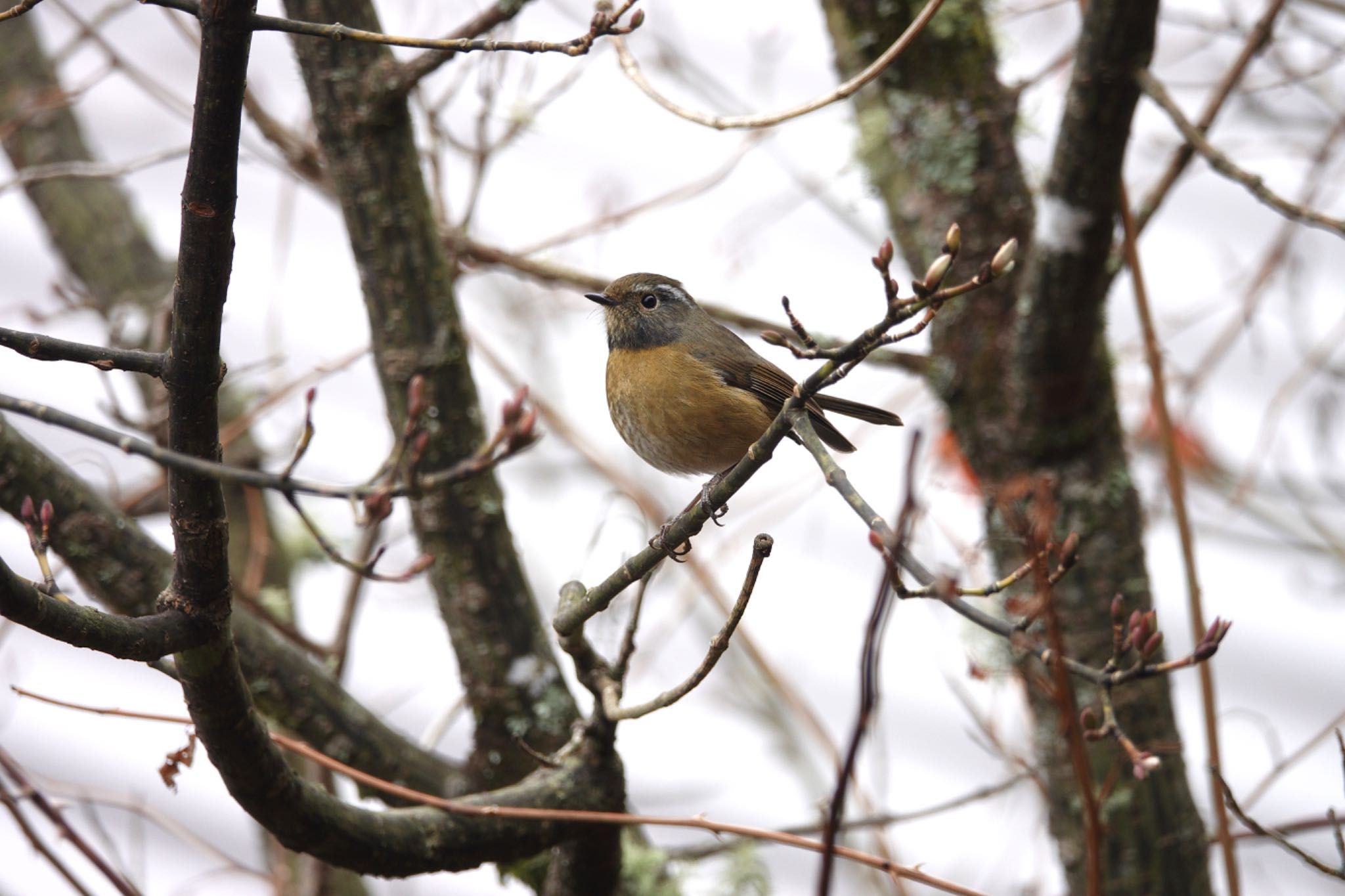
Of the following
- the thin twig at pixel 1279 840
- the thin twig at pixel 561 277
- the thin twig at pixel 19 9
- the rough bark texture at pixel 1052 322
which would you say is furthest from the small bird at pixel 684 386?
the thin twig at pixel 19 9

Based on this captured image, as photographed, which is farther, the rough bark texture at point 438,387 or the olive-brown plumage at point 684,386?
the olive-brown plumage at point 684,386

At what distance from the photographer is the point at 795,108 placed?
227cm

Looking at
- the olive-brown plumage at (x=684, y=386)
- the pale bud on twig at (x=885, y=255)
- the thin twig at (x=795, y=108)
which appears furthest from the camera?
the olive-brown plumage at (x=684, y=386)

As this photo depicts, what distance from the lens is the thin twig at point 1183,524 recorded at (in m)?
2.59

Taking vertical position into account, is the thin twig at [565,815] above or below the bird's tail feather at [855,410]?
below

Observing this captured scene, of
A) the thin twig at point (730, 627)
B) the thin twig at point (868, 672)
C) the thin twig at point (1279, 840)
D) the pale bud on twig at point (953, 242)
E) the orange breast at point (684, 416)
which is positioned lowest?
the thin twig at point (868, 672)

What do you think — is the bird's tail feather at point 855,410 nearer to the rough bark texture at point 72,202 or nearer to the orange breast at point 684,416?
the orange breast at point 684,416

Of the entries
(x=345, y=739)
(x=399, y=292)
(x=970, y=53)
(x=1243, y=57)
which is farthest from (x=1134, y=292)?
(x=345, y=739)

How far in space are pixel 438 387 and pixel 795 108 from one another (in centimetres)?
122

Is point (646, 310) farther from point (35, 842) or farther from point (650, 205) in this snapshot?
point (35, 842)

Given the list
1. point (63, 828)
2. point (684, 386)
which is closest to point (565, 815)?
point (63, 828)

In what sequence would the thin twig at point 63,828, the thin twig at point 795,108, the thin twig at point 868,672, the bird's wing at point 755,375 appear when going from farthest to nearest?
the bird's wing at point 755,375 → the thin twig at point 63,828 → the thin twig at point 795,108 → the thin twig at point 868,672

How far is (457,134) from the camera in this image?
5.80 meters

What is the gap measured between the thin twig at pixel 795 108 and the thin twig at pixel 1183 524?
96cm
